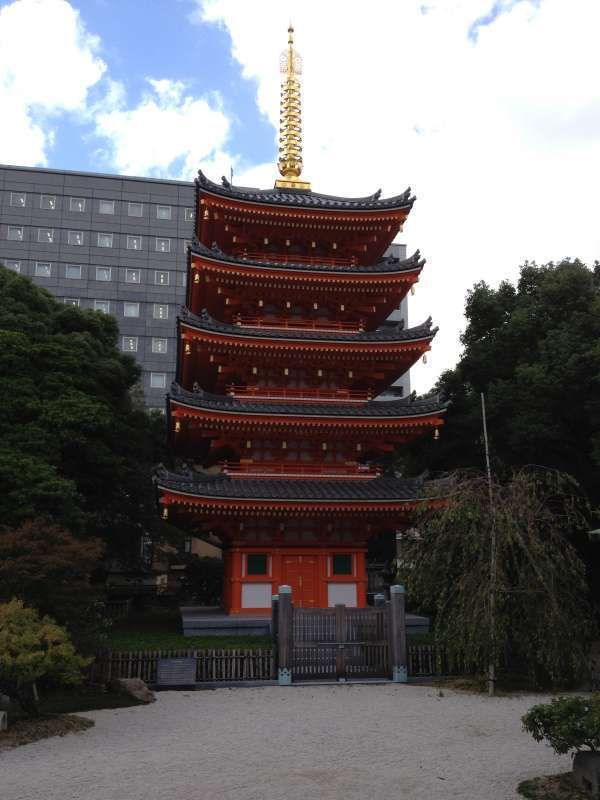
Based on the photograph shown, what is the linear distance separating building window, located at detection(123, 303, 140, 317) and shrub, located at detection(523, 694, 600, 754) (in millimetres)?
69119

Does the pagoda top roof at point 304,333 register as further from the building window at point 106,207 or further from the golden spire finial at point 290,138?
the building window at point 106,207

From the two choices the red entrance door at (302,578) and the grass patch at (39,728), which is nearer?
the grass patch at (39,728)

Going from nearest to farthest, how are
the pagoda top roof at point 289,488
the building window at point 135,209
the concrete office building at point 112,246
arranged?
the pagoda top roof at point 289,488 → the concrete office building at point 112,246 → the building window at point 135,209

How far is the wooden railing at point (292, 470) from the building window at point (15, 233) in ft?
185

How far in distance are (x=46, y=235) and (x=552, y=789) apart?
2954 inches

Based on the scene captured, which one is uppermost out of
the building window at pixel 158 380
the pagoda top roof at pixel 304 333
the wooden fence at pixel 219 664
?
the building window at pixel 158 380

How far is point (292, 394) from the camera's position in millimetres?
28078

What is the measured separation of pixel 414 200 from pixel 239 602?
17848 mm

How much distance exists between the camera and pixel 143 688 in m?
17.1

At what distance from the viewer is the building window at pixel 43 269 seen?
240 ft

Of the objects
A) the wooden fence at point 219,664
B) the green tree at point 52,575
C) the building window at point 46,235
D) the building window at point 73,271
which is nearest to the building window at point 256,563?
the wooden fence at point 219,664

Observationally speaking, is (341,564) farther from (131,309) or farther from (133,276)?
(133,276)

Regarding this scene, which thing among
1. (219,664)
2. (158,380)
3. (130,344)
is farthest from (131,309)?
(219,664)

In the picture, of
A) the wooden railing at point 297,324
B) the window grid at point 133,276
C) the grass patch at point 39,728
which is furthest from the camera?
the window grid at point 133,276
